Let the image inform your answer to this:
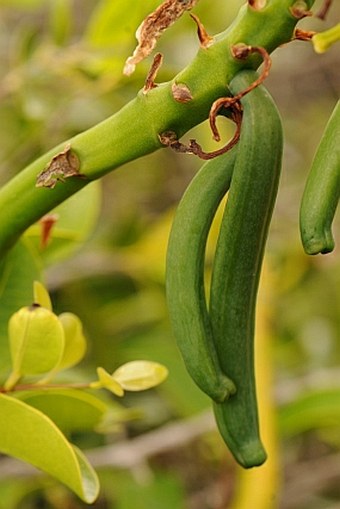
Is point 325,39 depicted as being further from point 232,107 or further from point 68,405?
point 68,405

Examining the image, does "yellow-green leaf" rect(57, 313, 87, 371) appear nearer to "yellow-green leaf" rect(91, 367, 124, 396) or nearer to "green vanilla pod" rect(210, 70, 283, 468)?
"yellow-green leaf" rect(91, 367, 124, 396)

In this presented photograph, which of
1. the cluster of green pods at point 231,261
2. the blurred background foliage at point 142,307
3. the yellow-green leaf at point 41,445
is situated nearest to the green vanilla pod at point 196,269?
the cluster of green pods at point 231,261

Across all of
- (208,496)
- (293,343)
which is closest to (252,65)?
(208,496)

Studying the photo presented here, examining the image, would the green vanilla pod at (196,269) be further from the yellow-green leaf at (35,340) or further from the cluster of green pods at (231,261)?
the yellow-green leaf at (35,340)

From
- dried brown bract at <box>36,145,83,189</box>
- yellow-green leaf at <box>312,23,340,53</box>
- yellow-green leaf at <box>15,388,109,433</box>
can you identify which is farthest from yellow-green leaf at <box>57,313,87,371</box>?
yellow-green leaf at <box>312,23,340,53</box>

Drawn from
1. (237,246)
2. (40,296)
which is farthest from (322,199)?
(40,296)
